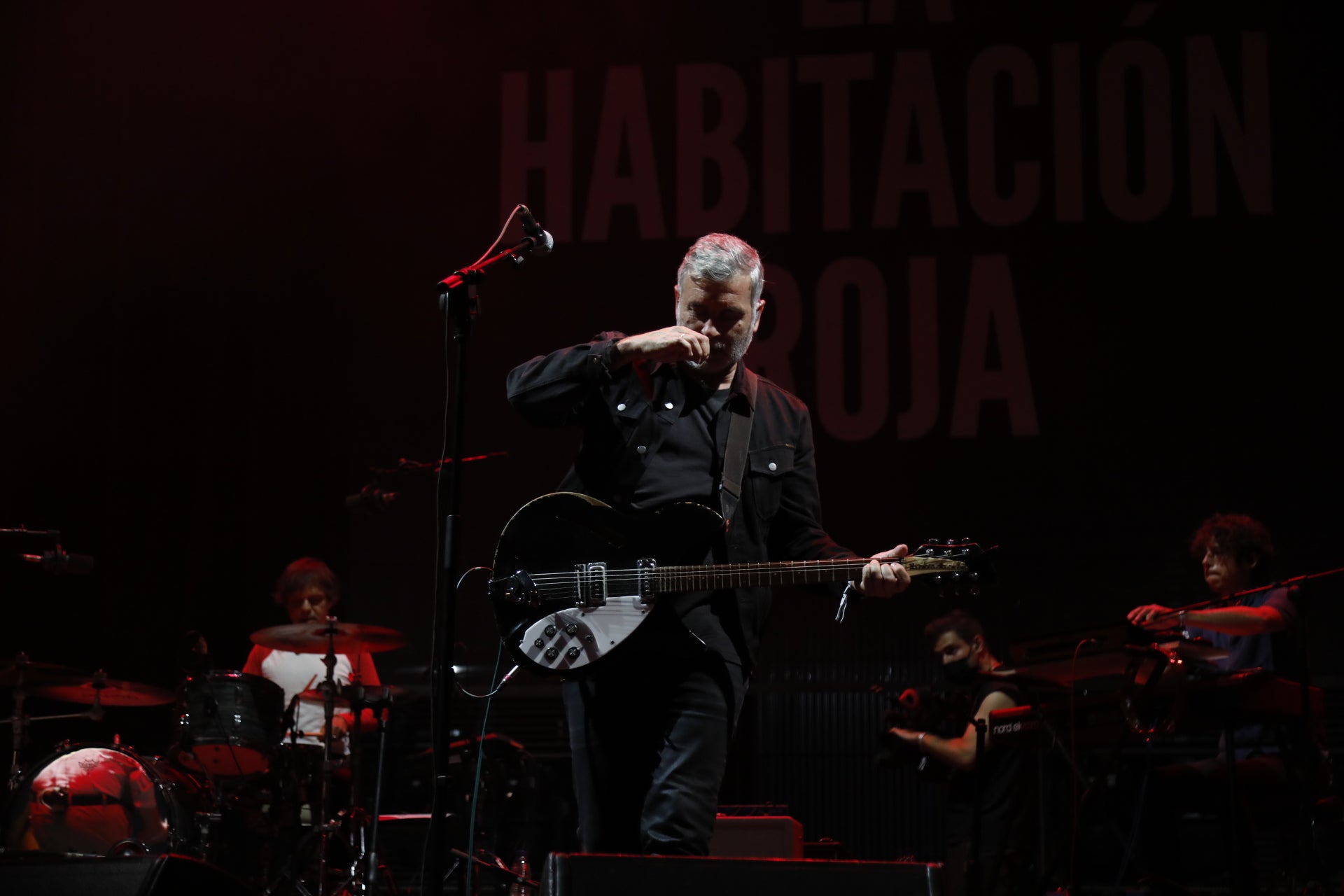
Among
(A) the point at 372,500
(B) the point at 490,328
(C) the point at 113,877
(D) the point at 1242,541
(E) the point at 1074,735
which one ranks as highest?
(B) the point at 490,328

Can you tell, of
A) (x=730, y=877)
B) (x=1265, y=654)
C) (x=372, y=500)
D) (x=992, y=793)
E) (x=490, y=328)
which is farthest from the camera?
(x=490, y=328)

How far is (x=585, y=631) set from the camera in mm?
3129

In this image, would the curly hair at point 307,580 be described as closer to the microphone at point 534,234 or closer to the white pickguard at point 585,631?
the microphone at point 534,234

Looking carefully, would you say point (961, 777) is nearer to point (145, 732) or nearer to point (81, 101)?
point (145, 732)

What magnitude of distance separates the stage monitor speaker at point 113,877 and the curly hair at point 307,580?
15.9ft

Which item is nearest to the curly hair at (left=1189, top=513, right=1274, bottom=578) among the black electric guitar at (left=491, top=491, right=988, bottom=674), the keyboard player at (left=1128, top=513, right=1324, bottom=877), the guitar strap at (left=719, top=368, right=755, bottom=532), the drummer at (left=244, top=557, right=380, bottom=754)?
the keyboard player at (left=1128, top=513, right=1324, bottom=877)

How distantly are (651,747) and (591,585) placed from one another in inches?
15.5

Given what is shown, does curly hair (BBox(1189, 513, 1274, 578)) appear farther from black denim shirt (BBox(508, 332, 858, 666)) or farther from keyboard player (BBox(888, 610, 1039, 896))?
black denim shirt (BBox(508, 332, 858, 666))

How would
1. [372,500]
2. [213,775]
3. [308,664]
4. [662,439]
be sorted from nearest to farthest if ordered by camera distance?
1. [662,439]
2. [372,500]
3. [213,775]
4. [308,664]

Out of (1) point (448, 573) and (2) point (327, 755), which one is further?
(2) point (327, 755)

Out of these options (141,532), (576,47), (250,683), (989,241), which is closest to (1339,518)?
(989,241)

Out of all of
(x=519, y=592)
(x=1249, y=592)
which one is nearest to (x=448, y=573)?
(x=519, y=592)

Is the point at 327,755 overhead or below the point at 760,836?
overhead

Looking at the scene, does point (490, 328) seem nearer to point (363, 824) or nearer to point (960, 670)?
point (363, 824)
